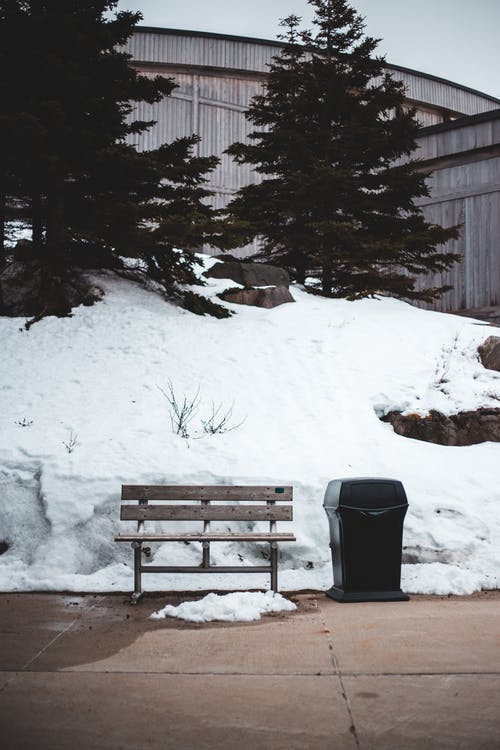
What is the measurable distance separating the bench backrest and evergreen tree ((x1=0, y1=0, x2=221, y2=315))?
6312mm

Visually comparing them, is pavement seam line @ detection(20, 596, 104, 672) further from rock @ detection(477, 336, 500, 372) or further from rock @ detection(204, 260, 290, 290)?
rock @ detection(204, 260, 290, 290)

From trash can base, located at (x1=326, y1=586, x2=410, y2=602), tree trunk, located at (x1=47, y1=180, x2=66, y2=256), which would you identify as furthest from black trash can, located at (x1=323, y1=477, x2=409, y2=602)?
tree trunk, located at (x1=47, y1=180, x2=66, y2=256)

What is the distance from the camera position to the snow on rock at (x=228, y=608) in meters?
5.59

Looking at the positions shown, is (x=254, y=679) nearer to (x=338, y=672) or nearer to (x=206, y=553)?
(x=338, y=672)

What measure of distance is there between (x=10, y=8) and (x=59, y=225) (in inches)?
157

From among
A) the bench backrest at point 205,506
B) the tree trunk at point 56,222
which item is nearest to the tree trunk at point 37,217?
the tree trunk at point 56,222

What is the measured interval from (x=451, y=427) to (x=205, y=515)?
456 cm

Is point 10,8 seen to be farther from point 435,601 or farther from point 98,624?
point 435,601

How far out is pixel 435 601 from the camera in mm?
6270

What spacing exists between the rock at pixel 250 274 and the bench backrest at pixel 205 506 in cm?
835

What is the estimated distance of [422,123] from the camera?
19219mm

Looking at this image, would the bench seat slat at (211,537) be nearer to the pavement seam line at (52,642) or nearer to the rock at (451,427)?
the pavement seam line at (52,642)

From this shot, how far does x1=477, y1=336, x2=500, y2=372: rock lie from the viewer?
1099 centimetres

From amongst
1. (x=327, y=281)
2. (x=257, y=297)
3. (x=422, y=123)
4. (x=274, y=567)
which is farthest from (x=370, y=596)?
(x=422, y=123)
